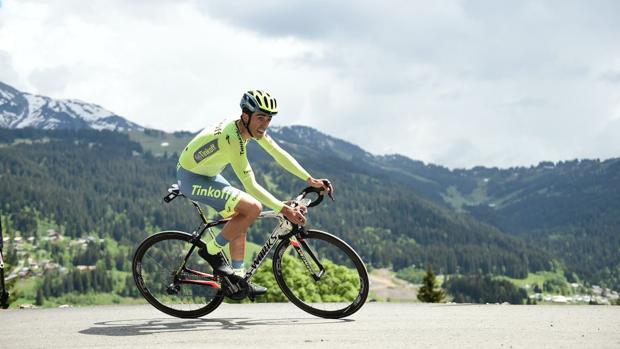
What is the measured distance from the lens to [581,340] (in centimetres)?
812

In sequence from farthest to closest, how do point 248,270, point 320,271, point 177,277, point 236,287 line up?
point 177,277 → point 320,271 → point 248,270 → point 236,287

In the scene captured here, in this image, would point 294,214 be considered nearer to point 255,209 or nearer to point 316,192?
point 255,209

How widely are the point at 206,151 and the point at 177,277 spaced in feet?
7.31

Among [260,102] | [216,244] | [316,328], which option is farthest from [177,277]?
[260,102]

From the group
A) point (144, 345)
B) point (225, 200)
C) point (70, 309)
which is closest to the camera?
point (144, 345)

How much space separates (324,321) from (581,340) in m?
3.48

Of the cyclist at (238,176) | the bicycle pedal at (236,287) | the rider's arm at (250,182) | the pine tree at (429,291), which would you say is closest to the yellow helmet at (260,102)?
the cyclist at (238,176)

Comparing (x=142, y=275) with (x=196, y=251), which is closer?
(x=196, y=251)

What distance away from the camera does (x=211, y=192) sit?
9367 mm

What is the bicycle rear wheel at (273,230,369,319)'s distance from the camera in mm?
9570

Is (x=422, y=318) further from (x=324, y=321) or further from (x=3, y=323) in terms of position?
(x=3, y=323)

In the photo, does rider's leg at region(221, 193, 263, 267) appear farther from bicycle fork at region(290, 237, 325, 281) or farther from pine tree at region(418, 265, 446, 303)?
pine tree at region(418, 265, 446, 303)

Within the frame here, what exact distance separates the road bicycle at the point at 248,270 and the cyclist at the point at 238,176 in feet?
0.81

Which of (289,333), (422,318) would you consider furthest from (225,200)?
(422,318)
